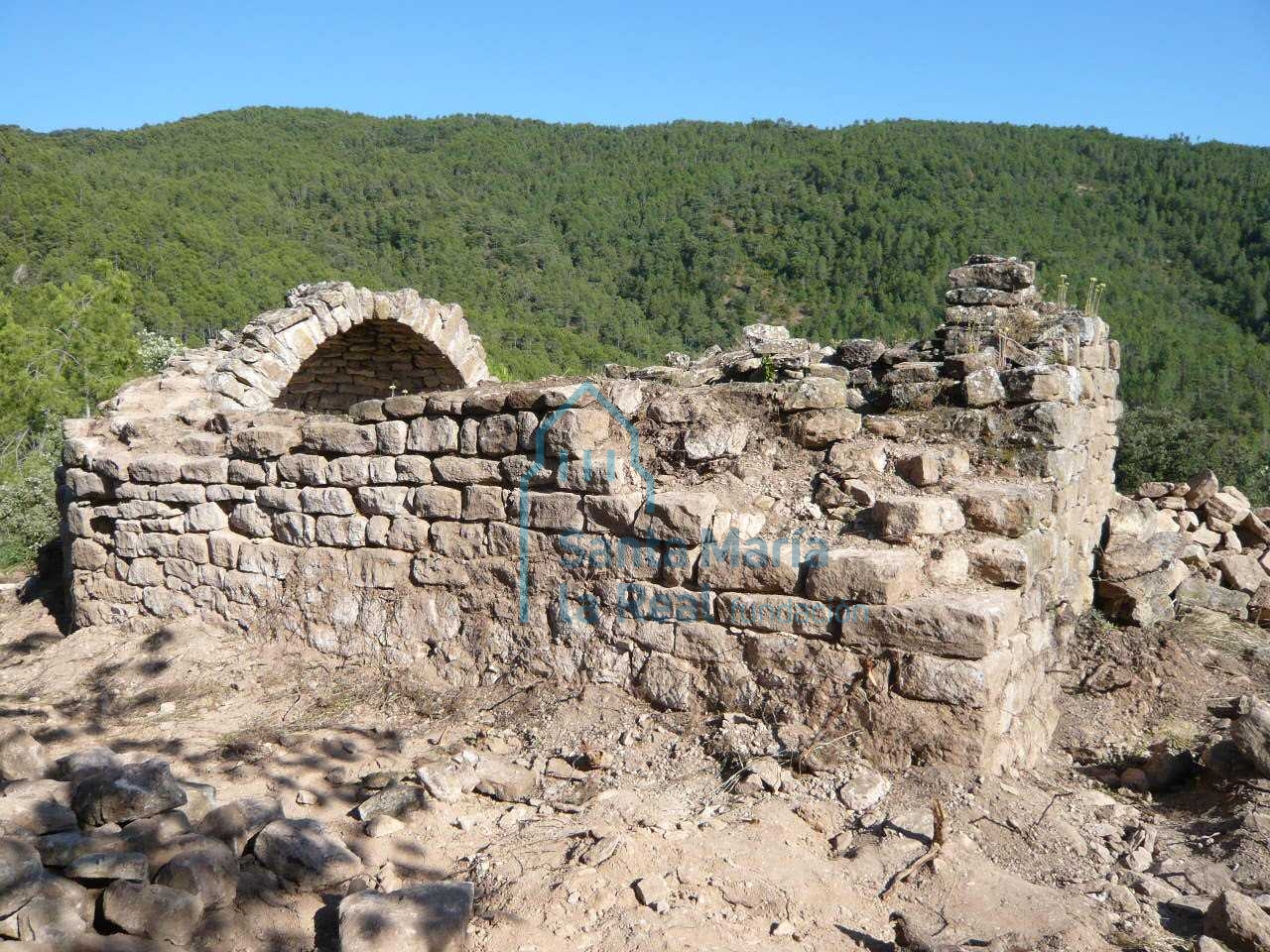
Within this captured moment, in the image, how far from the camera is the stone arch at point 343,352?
7.65 m

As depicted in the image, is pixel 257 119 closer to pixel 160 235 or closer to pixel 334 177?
pixel 334 177

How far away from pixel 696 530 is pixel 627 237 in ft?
152

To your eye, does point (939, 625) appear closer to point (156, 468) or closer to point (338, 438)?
point (338, 438)

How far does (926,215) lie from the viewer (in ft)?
145

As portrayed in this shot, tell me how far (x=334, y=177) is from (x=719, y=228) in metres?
19.9

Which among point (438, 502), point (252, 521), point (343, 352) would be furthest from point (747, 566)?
point (343, 352)

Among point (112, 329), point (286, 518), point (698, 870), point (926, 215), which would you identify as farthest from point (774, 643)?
point (926, 215)

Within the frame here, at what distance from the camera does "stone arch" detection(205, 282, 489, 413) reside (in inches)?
301

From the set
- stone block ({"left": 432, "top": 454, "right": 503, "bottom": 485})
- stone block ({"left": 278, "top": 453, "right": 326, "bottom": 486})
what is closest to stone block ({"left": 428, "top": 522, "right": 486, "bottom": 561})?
stone block ({"left": 432, "top": 454, "right": 503, "bottom": 485})

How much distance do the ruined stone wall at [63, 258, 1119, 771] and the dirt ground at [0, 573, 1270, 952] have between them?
0.22 meters

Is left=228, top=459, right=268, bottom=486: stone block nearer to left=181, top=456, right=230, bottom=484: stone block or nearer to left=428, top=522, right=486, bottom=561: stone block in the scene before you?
left=181, top=456, right=230, bottom=484: stone block

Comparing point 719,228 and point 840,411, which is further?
point 719,228

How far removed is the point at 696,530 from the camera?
12.3 feet

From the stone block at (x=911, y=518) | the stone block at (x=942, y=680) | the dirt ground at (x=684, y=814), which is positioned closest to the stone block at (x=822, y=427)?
the stone block at (x=911, y=518)
